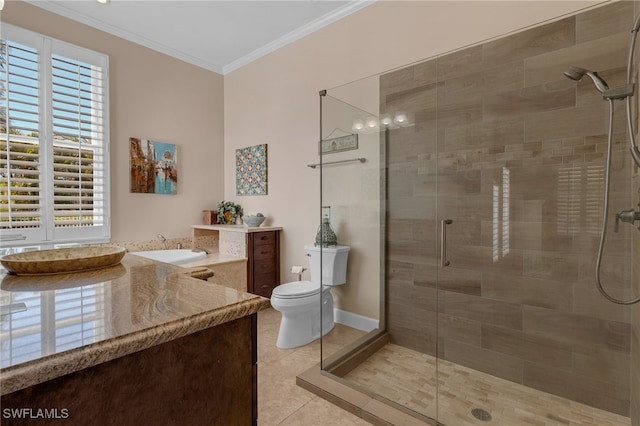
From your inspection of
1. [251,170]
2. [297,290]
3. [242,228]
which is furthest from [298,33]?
[297,290]

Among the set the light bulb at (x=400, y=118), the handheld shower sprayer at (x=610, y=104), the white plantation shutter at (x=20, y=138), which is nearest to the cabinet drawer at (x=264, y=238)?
the light bulb at (x=400, y=118)

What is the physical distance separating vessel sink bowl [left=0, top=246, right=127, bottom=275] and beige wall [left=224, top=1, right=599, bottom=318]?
1.84 m

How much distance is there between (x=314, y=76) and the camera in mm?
3033

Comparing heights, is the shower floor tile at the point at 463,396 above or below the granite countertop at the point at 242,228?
below

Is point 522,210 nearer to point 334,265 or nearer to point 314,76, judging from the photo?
point 334,265

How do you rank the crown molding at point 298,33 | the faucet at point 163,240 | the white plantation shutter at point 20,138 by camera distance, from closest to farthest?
the white plantation shutter at point 20,138, the crown molding at point 298,33, the faucet at point 163,240

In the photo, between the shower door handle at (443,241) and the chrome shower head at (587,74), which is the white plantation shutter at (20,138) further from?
the chrome shower head at (587,74)

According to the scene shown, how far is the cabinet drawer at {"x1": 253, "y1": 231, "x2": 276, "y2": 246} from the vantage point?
10.3 ft

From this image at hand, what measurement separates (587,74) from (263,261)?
289cm

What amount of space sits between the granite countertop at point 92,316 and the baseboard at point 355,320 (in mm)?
1978

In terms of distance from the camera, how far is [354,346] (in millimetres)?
2256

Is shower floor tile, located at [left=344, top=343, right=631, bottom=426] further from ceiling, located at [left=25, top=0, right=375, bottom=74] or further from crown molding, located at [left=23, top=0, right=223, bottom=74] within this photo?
crown molding, located at [left=23, top=0, right=223, bottom=74]

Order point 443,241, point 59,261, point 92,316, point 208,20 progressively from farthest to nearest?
1. point 208,20
2. point 443,241
3. point 59,261
4. point 92,316

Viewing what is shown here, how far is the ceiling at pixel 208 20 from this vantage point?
271cm
